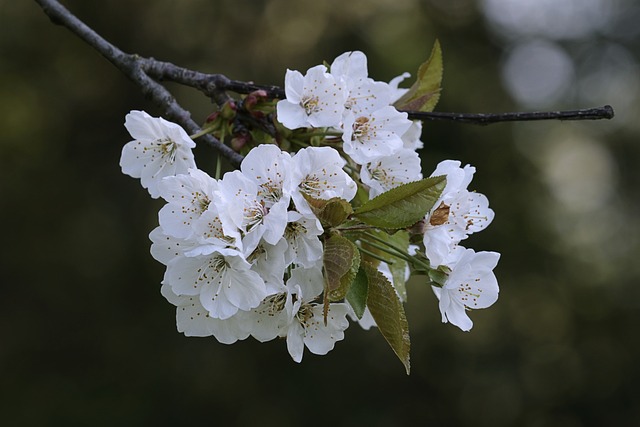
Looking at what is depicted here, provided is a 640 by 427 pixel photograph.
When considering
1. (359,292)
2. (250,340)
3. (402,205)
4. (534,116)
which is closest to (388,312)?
(359,292)

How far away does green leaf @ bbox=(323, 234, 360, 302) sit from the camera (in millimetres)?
932

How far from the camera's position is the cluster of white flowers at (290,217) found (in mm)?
943

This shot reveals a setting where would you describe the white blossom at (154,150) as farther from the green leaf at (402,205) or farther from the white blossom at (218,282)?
the green leaf at (402,205)

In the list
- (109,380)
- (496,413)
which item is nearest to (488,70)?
(496,413)

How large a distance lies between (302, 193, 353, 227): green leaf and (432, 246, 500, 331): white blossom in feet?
0.64

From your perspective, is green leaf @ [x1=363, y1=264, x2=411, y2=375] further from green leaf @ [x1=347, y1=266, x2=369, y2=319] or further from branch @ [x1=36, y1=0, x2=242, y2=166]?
branch @ [x1=36, y1=0, x2=242, y2=166]

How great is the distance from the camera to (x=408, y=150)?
1.15 meters

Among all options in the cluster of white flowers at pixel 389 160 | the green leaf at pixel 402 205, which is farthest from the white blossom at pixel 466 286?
the green leaf at pixel 402 205

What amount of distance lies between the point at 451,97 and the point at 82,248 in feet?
9.39

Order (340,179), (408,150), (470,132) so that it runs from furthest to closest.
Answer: (470,132) < (408,150) < (340,179)

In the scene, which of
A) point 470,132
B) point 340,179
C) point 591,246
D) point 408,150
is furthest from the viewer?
point 591,246

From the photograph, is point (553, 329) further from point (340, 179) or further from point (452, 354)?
point (340, 179)

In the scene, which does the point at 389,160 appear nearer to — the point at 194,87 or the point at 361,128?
the point at 361,128

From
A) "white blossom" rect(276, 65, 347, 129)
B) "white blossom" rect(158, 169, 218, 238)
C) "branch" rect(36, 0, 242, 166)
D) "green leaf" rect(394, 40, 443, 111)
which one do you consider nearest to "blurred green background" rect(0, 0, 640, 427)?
"branch" rect(36, 0, 242, 166)
